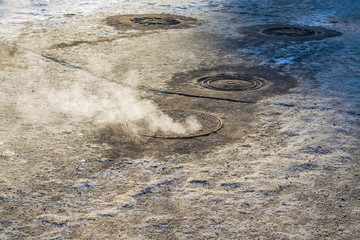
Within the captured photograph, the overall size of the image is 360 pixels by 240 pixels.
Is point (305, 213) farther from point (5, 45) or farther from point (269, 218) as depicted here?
point (5, 45)

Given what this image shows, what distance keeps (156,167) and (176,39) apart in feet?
18.8

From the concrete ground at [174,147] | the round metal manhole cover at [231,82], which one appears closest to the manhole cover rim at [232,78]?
the round metal manhole cover at [231,82]

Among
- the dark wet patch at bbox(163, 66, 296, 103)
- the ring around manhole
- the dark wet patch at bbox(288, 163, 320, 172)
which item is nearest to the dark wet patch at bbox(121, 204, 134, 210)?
the ring around manhole

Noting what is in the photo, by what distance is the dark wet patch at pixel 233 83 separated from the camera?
5680 millimetres

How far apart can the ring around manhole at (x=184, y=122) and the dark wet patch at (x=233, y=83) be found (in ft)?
2.41

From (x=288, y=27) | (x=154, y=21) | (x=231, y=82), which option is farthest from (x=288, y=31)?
(x=231, y=82)

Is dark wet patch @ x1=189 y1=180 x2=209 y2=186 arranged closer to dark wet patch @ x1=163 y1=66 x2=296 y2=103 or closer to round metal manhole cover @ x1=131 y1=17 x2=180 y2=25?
dark wet patch @ x1=163 y1=66 x2=296 y2=103

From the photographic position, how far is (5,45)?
26.2 feet

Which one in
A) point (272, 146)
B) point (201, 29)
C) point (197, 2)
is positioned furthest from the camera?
point (197, 2)

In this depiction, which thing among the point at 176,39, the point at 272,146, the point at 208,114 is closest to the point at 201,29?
the point at 176,39

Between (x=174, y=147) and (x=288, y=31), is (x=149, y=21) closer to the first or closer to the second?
(x=288, y=31)

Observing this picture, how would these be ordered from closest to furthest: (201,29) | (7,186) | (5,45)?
(7,186) < (5,45) < (201,29)

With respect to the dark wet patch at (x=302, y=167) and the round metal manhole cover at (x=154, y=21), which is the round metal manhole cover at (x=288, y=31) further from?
the dark wet patch at (x=302, y=167)

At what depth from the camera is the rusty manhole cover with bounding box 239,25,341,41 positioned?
9234 millimetres
